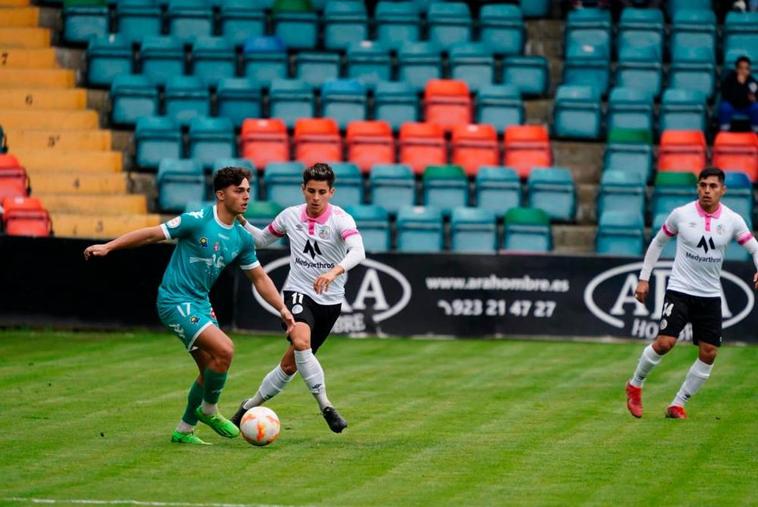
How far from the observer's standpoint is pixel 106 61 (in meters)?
28.2

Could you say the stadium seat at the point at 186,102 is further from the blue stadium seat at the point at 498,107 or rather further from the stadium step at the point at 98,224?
the blue stadium seat at the point at 498,107

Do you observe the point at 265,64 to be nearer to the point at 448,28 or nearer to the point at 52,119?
the point at 448,28

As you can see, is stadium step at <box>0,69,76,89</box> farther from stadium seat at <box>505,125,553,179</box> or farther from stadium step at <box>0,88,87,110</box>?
stadium seat at <box>505,125,553,179</box>

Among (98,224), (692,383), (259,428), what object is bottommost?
(98,224)

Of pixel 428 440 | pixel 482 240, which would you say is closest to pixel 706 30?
pixel 482 240

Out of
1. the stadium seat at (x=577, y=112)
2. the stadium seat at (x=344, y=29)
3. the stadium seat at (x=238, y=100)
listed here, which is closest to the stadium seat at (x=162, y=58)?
the stadium seat at (x=238, y=100)

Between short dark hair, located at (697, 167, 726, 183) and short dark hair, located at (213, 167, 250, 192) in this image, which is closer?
short dark hair, located at (213, 167, 250, 192)

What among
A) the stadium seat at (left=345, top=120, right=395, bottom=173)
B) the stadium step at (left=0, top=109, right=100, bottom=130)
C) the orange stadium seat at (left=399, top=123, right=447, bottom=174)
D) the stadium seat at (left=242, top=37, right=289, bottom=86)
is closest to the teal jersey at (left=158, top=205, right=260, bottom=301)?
the stadium seat at (left=345, top=120, right=395, bottom=173)

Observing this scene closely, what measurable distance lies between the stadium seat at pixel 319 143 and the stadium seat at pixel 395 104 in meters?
1.27

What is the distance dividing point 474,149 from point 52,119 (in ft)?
26.0

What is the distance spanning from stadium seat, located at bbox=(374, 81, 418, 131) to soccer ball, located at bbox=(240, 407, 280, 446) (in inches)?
604

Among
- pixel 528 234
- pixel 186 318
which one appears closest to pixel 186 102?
pixel 528 234

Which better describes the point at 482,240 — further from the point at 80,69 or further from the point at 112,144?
the point at 80,69

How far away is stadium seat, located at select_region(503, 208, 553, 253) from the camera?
79.6 feet
